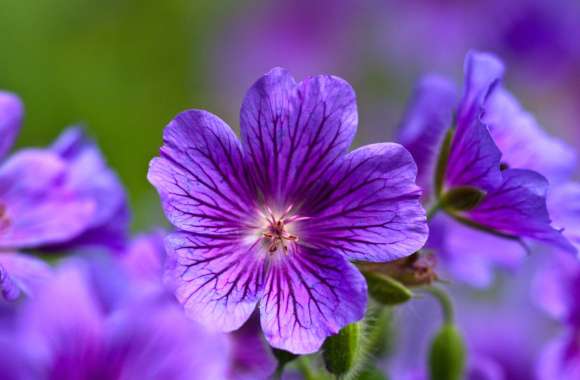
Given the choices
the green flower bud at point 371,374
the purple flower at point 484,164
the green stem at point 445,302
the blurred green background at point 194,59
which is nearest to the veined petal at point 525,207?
the purple flower at point 484,164

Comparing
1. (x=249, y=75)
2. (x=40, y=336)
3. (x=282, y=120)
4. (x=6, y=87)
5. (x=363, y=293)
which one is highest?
(x=282, y=120)

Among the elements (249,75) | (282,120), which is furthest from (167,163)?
(249,75)

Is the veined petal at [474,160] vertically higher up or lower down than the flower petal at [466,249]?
higher up

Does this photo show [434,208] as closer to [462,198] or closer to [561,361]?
[462,198]

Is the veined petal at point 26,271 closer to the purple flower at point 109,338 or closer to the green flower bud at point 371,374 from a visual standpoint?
the purple flower at point 109,338

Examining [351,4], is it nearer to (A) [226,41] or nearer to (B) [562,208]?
(A) [226,41]

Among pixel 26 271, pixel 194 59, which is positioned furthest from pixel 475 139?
pixel 194 59
